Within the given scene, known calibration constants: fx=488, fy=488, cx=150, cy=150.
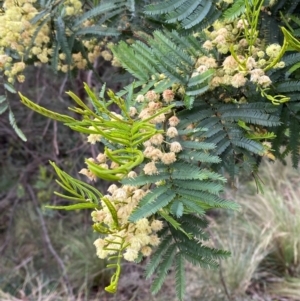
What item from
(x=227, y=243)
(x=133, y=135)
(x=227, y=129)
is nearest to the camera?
(x=133, y=135)

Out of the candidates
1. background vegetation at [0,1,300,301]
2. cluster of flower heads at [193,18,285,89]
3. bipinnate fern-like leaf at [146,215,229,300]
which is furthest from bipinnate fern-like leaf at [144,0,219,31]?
background vegetation at [0,1,300,301]

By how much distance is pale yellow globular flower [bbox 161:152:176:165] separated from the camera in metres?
0.49

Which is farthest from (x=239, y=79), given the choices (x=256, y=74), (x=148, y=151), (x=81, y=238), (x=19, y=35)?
(x=81, y=238)

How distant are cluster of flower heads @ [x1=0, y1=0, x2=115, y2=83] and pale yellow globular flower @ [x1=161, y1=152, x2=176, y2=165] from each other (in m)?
0.32

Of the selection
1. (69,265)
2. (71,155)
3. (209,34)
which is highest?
(209,34)

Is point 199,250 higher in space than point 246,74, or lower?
lower

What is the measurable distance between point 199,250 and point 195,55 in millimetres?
222

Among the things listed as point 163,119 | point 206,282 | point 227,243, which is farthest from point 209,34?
point 227,243

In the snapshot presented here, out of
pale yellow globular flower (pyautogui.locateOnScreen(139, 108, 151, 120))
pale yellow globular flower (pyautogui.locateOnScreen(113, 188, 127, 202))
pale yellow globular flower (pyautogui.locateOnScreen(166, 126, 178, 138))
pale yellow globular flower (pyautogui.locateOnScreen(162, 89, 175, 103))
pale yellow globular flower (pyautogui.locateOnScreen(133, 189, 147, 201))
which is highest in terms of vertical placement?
pale yellow globular flower (pyautogui.locateOnScreen(162, 89, 175, 103))

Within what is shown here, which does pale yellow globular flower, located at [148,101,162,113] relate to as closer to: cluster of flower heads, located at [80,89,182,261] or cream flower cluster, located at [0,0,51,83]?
cluster of flower heads, located at [80,89,182,261]

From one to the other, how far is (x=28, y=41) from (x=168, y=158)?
36cm

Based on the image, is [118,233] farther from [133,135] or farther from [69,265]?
[69,265]

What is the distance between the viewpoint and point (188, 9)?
1.91ft

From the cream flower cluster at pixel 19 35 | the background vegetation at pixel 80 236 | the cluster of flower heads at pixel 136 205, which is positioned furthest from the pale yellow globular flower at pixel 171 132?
the background vegetation at pixel 80 236
